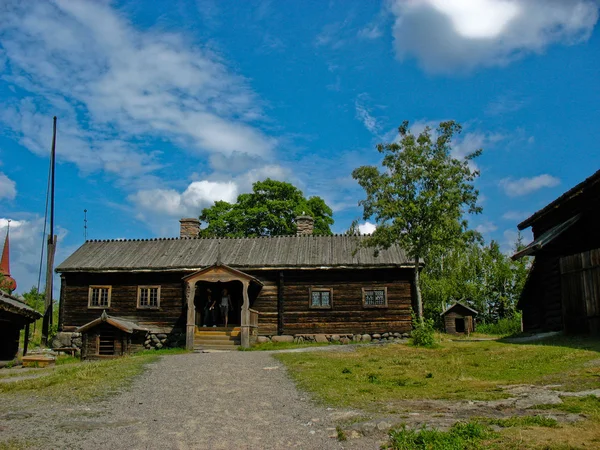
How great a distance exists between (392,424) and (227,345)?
1815cm

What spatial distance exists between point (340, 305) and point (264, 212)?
19017 millimetres

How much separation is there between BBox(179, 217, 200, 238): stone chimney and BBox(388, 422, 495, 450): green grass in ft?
88.5

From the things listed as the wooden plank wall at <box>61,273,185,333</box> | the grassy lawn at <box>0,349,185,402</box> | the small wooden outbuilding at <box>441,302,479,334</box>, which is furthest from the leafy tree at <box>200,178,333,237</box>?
the grassy lawn at <box>0,349,185,402</box>

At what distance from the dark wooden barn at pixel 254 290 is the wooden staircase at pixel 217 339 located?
9cm

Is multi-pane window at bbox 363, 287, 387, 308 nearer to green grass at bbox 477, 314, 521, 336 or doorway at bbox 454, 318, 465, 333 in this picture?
doorway at bbox 454, 318, 465, 333

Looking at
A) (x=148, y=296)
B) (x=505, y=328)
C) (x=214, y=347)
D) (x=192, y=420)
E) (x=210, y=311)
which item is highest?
(x=148, y=296)

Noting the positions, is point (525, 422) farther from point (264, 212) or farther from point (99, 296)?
point (264, 212)

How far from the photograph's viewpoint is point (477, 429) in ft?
21.8

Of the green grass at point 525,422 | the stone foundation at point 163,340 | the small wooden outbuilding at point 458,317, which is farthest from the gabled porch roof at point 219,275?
the green grass at point 525,422

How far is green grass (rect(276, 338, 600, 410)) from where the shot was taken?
9852 millimetres

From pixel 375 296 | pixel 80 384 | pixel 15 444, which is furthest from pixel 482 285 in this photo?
pixel 15 444

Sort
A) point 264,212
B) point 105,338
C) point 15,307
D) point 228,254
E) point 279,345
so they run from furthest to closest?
point 264,212, point 228,254, point 105,338, point 279,345, point 15,307

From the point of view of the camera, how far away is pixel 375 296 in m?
27.0

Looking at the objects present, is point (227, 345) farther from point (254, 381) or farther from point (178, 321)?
point (254, 381)
